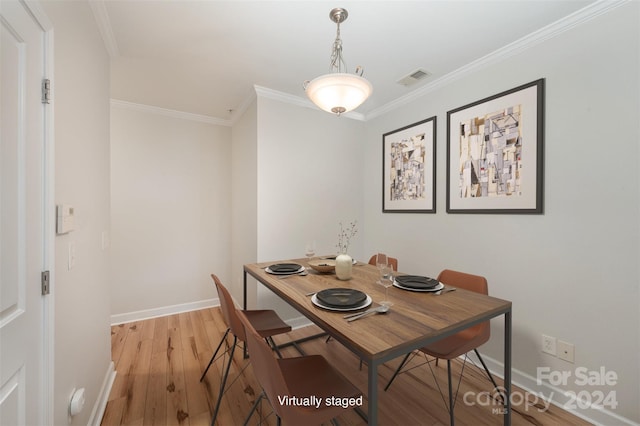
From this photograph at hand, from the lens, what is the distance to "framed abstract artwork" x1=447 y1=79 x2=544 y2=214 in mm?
1862

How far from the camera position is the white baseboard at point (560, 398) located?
5.07 feet

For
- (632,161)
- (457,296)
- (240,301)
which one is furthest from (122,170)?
(632,161)

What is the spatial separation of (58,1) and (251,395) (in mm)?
2375

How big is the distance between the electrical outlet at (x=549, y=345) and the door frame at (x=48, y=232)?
272 cm

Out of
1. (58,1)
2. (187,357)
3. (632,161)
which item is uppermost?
(58,1)

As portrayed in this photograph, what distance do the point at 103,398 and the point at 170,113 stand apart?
2.92m

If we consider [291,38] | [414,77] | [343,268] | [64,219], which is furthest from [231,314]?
[414,77]

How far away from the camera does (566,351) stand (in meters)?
1.73

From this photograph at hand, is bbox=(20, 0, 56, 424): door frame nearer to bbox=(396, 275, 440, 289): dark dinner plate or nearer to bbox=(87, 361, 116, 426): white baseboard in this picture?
bbox=(87, 361, 116, 426): white baseboard

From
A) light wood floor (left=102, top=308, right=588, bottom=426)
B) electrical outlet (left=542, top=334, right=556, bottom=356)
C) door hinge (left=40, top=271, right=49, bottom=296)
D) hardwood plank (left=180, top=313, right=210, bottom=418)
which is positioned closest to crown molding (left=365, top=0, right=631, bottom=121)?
electrical outlet (left=542, top=334, right=556, bottom=356)

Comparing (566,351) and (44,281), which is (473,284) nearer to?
(566,351)

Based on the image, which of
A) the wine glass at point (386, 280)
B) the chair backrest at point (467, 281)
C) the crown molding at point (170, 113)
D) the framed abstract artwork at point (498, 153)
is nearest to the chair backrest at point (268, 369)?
the wine glass at point (386, 280)

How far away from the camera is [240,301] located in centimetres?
327

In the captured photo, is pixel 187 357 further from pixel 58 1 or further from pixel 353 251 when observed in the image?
pixel 58 1
